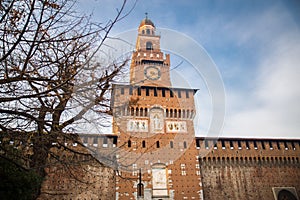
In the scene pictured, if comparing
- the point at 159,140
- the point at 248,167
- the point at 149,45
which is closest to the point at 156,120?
the point at 159,140

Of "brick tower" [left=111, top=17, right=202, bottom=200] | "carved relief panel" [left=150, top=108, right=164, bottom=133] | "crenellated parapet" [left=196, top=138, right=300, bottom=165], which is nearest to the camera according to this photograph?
"brick tower" [left=111, top=17, right=202, bottom=200]

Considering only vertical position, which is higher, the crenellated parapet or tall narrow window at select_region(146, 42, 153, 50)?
tall narrow window at select_region(146, 42, 153, 50)

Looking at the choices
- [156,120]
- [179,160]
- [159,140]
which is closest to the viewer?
[179,160]

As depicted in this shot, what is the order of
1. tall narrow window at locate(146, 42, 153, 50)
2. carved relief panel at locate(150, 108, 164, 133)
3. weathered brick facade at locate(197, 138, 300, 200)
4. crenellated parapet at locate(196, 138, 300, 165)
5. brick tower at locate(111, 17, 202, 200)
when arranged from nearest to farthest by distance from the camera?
brick tower at locate(111, 17, 202, 200), weathered brick facade at locate(197, 138, 300, 200), carved relief panel at locate(150, 108, 164, 133), crenellated parapet at locate(196, 138, 300, 165), tall narrow window at locate(146, 42, 153, 50)

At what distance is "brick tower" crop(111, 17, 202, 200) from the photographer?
1864 centimetres

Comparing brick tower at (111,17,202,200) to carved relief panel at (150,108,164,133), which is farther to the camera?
carved relief panel at (150,108,164,133)

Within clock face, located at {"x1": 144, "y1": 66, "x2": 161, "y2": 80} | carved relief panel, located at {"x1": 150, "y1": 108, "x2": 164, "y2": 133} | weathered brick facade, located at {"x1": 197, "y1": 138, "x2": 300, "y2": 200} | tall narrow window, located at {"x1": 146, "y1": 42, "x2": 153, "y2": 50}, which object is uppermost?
tall narrow window, located at {"x1": 146, "y1": 42, "x2": 153, "y2": 50}

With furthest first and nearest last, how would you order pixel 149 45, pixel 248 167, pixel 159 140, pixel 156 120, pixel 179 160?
1. pixel 149 45
2. pixel 248 167
3. pixel 156 120
4. pixel 159 140
5. pixel 179 160

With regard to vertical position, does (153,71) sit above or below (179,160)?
above

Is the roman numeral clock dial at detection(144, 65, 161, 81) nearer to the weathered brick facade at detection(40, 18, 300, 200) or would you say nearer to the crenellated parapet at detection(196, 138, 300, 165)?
the weathered brick facade at detection(40, 18, 300, 200)

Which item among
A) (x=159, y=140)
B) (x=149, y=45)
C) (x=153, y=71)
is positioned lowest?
(x=159, y=140)

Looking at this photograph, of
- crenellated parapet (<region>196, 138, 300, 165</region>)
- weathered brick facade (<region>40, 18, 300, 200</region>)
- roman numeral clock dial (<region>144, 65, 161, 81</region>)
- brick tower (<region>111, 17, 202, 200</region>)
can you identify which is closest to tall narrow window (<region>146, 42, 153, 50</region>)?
brick tower (<region>111, 17, 202, 200</region>)

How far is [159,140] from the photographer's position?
20234 mm

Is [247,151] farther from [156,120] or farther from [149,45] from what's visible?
[149,45]
